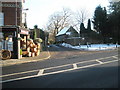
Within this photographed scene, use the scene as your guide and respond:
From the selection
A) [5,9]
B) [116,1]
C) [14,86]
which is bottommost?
[14,86]

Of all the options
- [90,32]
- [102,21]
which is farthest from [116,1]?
[90,32]

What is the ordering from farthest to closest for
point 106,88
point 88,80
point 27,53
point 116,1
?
1. point 116,1
2. point 27,53
3. point 88,80
4. point 106,88

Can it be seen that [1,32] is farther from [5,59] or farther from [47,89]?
[47,89]

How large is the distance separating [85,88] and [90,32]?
4130 centimetres

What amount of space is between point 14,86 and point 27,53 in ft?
43.5

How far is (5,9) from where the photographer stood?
74.7 feet

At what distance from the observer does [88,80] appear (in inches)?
293

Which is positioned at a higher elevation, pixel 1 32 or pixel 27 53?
pixel 1 32

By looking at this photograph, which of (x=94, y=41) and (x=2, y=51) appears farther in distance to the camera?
(x=94, y=41)

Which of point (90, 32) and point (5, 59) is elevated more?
point (90, 32)

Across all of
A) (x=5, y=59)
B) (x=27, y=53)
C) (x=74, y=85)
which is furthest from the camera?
(x=27, y=53)

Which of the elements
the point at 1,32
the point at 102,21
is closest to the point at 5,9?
the point at 1,32

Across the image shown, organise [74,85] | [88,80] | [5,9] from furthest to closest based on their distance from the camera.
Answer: [5,9] < [88,80] < [74,85]

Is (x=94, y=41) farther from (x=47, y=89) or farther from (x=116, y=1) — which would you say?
(x=47, y=89)
